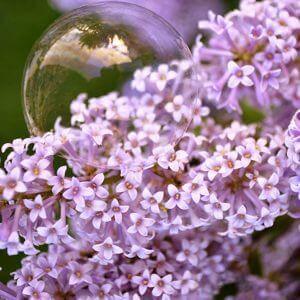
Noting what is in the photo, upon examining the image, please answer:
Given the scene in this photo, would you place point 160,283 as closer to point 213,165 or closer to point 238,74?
point 213,165

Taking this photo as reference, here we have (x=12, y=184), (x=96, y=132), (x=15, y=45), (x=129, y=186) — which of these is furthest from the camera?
(x=15, y=45)

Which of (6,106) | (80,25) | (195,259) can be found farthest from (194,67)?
(6,106)

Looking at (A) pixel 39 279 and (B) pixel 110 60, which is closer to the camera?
(A) pixel 39 279

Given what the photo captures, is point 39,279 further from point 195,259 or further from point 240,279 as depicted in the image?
point 240,279

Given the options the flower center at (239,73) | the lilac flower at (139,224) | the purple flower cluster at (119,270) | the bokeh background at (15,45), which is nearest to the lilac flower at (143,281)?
the purple flower cluster at (119,270)

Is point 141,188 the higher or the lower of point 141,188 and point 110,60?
the lower

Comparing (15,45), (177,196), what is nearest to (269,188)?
(177,196)

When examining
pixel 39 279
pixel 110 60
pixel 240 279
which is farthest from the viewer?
pixel 240 279
